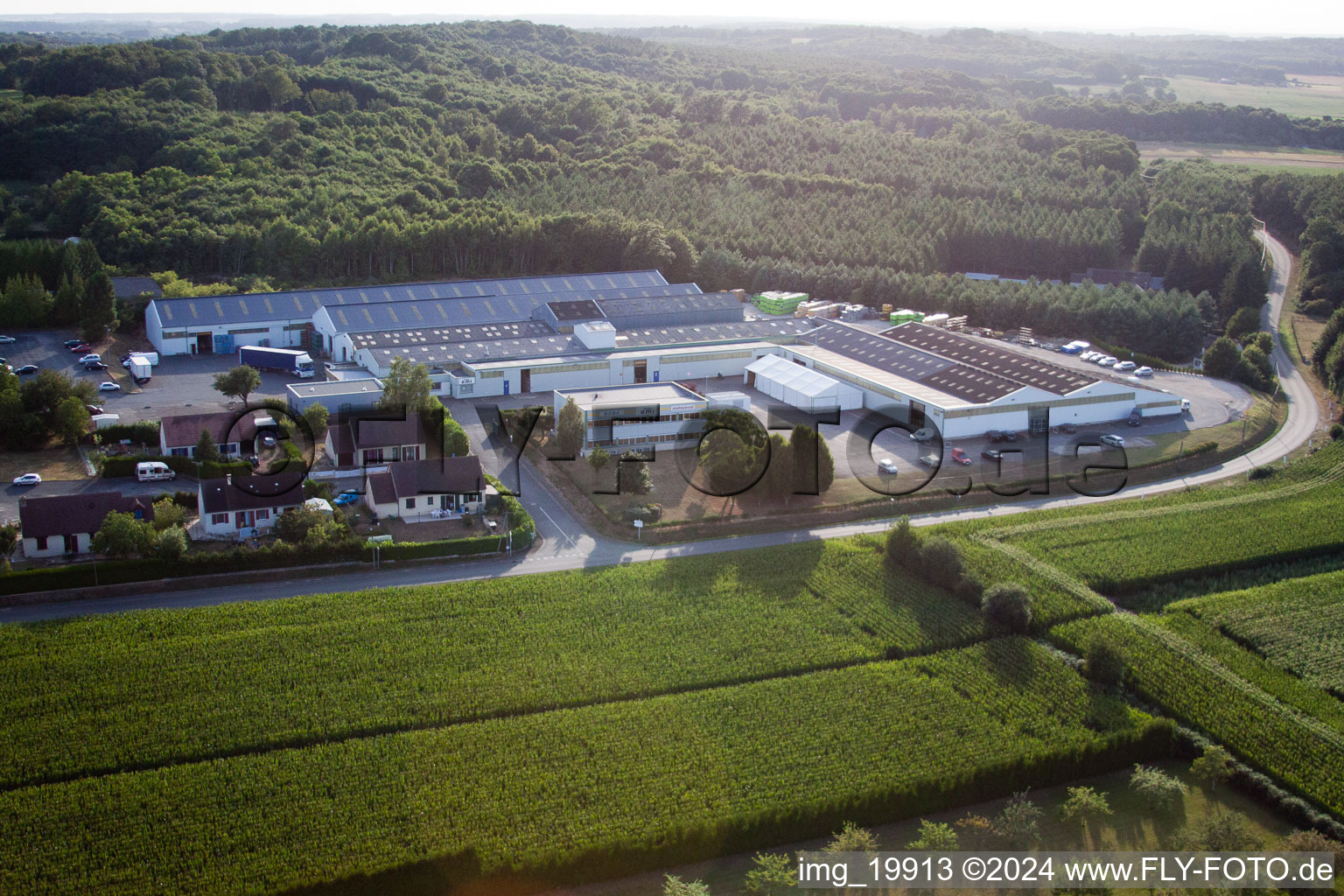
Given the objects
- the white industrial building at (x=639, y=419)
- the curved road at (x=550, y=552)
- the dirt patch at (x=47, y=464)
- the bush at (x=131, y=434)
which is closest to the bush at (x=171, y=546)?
the curved road at (x=550, y=552)

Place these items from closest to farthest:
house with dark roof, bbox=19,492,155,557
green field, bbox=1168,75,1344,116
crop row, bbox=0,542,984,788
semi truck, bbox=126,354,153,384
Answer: crop row, bbox=0,542,984,788 < house with dark roof, bbox=19,492,155,557 < semi truck, bbox=126,354,153,384 < green field, bbox=1168,75,1344,116

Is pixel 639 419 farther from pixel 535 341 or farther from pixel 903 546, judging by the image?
pixel 903 546

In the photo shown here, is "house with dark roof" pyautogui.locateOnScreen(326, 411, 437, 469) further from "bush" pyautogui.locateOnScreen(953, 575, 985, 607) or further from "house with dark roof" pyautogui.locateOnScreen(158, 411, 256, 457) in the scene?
"bush" pyautogui.locateOnScreen(953, 575, 985, 607)

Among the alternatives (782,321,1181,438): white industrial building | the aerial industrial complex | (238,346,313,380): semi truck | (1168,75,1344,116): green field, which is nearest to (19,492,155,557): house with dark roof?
the aerial industrial complex

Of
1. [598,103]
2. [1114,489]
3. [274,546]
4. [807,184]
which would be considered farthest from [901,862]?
[598,103]

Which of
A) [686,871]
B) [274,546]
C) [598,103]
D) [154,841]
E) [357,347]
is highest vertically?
[598,103]

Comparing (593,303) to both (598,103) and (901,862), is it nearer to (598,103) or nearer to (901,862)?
(901,862)

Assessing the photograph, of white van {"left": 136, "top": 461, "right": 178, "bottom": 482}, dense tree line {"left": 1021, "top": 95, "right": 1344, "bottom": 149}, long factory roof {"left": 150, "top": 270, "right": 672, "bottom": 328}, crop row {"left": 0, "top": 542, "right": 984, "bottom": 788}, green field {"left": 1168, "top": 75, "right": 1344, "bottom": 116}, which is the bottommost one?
crop row {"left": 0, "top": 542, "right": 984, "bottom": 788}
